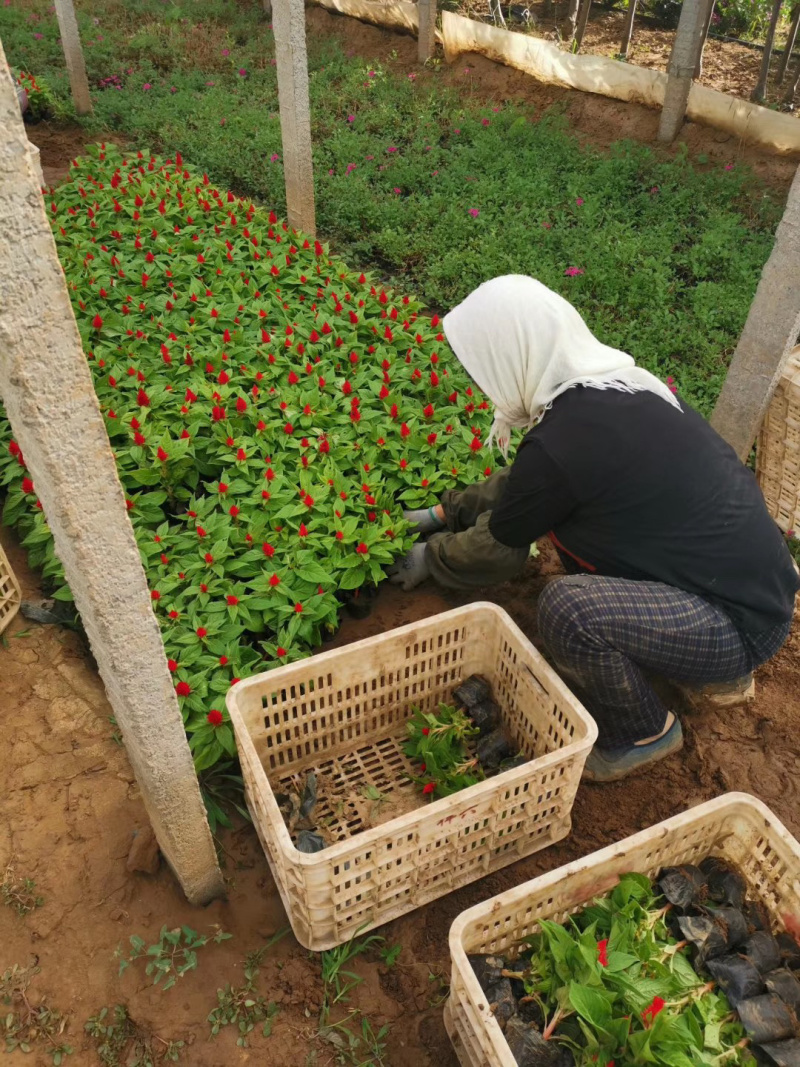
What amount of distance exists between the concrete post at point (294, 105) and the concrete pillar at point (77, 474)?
158 inches

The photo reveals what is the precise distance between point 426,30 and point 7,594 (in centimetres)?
866

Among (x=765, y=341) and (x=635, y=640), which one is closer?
(x=635, y=640)

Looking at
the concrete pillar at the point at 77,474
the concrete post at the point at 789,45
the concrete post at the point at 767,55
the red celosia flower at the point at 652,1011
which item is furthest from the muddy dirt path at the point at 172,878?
the concrete post at the point at 789,45

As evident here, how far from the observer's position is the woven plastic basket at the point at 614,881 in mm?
1840

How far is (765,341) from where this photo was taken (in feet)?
10.7

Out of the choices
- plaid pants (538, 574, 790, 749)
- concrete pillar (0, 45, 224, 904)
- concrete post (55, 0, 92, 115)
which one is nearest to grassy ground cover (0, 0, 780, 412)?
concrete post (55, 0, 92, 115)

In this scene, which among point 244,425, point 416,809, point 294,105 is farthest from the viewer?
point 294,105

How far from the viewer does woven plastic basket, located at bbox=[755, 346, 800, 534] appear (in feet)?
11.0

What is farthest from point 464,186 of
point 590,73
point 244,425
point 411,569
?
point 411,569

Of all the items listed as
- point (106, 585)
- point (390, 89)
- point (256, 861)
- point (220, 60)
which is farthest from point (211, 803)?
point (220, 60)

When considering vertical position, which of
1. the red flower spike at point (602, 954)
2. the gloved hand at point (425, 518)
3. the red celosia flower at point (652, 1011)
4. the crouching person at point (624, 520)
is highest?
the crouching person at point (624, 520)

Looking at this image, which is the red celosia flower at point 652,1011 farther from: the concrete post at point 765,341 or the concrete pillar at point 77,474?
the concrete post at point 765,341

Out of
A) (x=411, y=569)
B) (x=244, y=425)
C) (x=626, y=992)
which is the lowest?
(x=411, y=569)

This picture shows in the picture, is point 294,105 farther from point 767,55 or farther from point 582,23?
point 582,23
